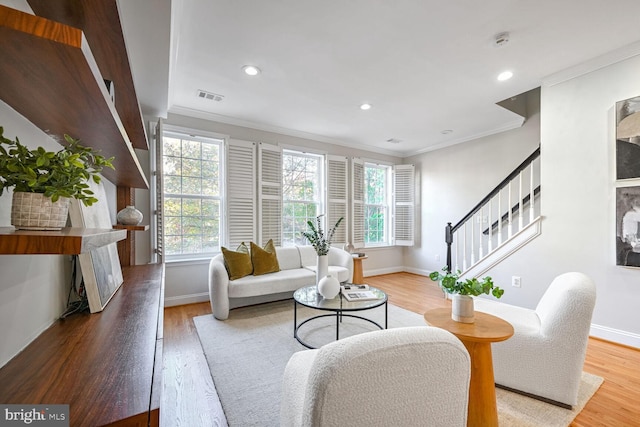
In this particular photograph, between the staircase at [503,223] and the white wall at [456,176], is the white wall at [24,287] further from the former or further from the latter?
the white wall at [456,176]

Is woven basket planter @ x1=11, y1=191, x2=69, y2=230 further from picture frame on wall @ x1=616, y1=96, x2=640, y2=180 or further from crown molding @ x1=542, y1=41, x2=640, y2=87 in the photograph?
crown molding @ x1=542, y1=41, x2=640, y2=87

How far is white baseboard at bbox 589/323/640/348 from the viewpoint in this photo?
253 centimetres

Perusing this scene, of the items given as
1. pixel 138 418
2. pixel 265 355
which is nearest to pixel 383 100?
pixel 265 355

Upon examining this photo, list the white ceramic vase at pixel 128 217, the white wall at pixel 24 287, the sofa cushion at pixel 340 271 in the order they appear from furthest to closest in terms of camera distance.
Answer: the sofa cushion at pixel 340 271 < the white ceramic vase at pixel 128 217 < the white wall at pixel 24 287

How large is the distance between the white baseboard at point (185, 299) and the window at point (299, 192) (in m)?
1.44

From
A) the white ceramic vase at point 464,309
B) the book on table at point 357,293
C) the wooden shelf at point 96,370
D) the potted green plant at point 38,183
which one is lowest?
the book on table at point 357,293

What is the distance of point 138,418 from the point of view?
577mm

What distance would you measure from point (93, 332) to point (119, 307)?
1.08 feet

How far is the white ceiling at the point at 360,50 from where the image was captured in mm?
1972

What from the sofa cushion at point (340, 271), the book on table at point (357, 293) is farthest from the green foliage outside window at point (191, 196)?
the book on table at point (357, 293)

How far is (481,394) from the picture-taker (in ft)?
5.06

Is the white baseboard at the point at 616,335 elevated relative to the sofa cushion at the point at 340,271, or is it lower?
lower

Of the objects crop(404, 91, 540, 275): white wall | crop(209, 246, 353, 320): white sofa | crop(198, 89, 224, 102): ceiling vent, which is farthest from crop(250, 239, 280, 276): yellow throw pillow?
crop(404, 91, 540, 275): white wall

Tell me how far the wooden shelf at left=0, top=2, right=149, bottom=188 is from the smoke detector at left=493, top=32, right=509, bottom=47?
2722mm
